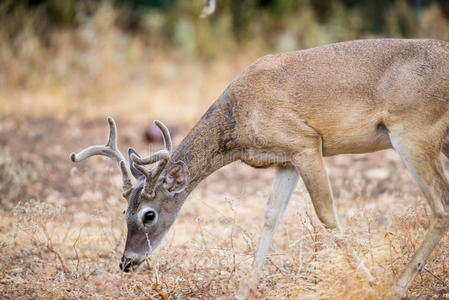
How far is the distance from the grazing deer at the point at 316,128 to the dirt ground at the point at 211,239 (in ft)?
0.95

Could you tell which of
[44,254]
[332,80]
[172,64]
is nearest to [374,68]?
[332,80]

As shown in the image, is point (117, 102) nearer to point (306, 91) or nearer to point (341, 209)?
point (341, 209)

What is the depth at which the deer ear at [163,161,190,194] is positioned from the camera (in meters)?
4.76

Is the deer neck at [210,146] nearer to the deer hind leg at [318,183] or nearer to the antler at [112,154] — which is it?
the antler at [112,154]

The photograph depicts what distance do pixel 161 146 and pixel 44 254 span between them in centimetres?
452

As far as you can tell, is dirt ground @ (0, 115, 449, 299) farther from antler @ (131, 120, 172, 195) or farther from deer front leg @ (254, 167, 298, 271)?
antler @ (131, 120, 172, 195)

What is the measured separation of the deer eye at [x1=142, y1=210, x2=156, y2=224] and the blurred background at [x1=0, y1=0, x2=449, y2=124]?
6703mm

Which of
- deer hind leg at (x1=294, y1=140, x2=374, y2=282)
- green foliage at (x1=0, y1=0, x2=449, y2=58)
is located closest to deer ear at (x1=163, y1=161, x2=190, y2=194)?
deer hind leg at (x1=294, y1=140, x2=374, y2=282)

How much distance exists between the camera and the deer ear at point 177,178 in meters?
4.76

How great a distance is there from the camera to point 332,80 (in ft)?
15.2

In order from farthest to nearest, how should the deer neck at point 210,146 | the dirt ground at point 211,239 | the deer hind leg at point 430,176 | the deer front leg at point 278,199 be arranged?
the deer front leg at point 278,199 < the deer neck at point 210,146 < the dirt ground at point 211,239 < the deer hind leg at point 430,176

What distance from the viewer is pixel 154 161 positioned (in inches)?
177

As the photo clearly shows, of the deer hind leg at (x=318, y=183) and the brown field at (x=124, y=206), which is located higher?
the deer hind leg at (x=318, y=183)

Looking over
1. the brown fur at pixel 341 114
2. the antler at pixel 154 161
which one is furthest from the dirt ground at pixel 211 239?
the antler at pixel 154 161
